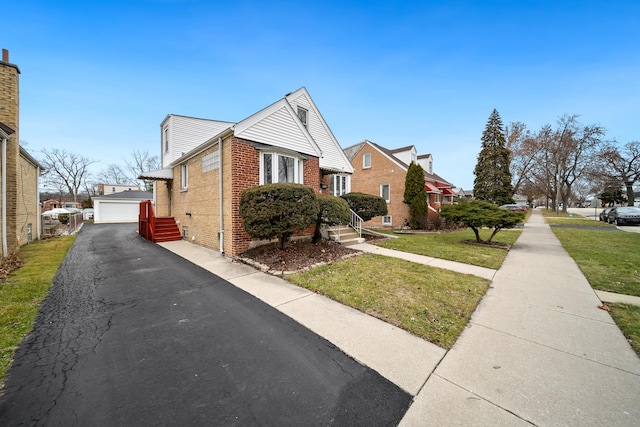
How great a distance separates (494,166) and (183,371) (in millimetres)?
37380

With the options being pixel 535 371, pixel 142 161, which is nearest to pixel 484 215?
pixel 535 371

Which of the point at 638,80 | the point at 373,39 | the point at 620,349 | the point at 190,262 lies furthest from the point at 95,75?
the point at 638,80

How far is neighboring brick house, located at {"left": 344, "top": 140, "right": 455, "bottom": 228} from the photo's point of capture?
18.0m

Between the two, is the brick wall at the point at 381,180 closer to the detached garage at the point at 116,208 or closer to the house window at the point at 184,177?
the house window at the point at 184,177

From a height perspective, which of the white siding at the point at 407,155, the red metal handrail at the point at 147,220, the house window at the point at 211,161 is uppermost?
the white siding at the point at 407,155

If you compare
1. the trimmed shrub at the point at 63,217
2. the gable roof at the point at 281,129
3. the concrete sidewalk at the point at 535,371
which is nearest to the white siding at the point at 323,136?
the gable roof at the point at 281,129

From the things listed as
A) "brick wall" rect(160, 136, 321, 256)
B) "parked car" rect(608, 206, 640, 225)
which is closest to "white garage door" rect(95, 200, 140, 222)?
"brick wall" rect(160, 136, 321, 256)

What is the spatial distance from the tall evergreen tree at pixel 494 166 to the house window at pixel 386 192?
63.5 ft

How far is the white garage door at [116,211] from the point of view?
2508 centimetres

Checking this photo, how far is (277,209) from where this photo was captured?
6.62m

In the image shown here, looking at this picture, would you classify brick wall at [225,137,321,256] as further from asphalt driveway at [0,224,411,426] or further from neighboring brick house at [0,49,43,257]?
neighboring brick house at [0,49,43,257]

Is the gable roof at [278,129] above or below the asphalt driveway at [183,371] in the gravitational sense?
above

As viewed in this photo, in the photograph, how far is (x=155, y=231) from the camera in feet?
37.7

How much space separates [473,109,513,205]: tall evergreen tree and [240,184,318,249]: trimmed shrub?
3170 cm
